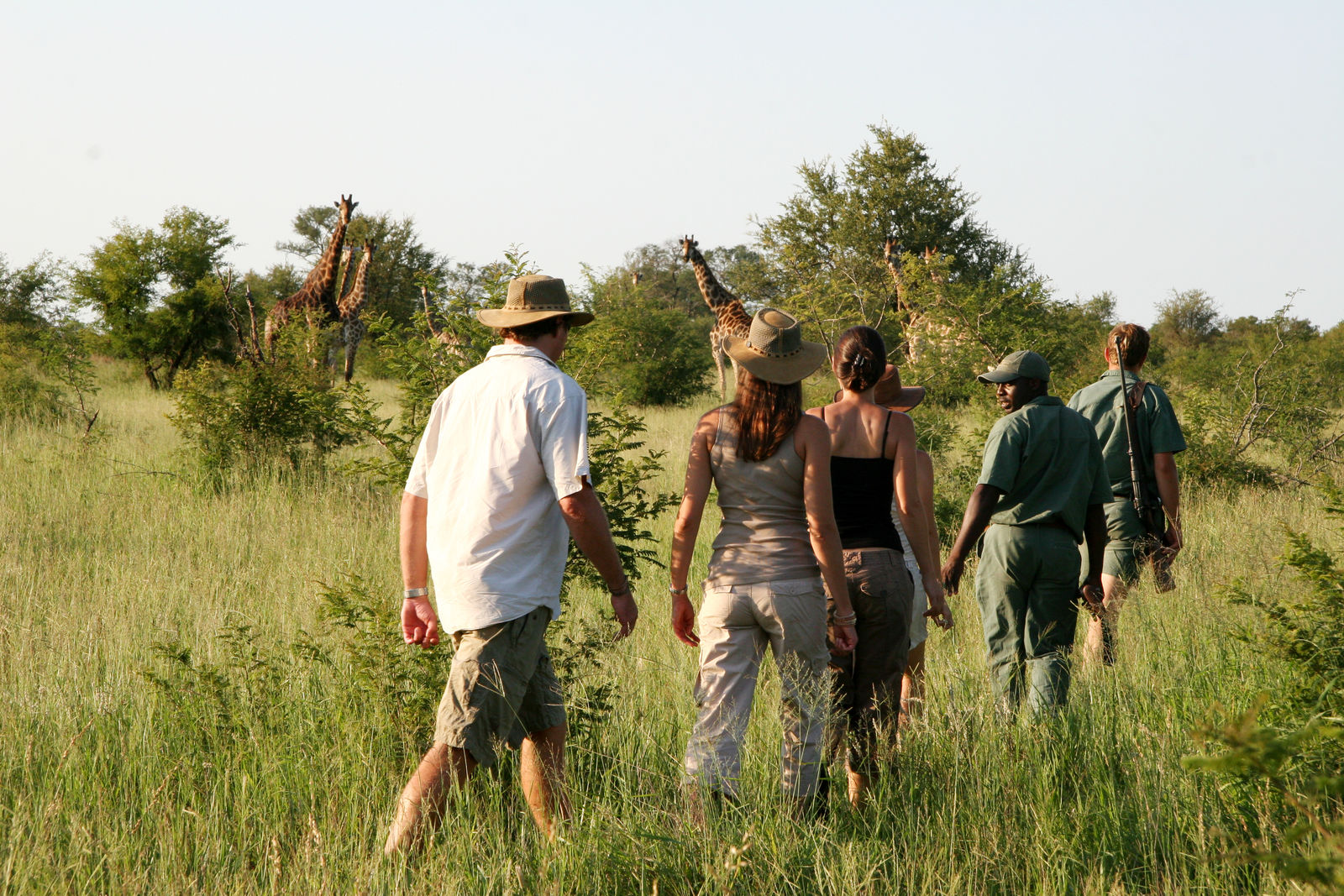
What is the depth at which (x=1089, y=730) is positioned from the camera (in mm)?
3834

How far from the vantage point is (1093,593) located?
4613 mm

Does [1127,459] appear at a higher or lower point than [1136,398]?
lower

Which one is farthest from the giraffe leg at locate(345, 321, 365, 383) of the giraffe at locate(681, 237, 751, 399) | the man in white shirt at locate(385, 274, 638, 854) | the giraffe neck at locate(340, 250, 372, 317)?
the man in white shirt at locate(385, 274, 638, 854)

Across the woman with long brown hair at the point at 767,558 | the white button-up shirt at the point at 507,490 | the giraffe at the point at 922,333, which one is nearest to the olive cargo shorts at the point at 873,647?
the woman with long brown hair at the point at 767,558

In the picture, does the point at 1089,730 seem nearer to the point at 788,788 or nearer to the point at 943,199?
the point at 788,788

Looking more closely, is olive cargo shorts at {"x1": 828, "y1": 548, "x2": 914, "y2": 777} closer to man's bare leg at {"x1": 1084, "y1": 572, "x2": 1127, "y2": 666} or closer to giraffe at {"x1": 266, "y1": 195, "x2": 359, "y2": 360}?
man's bare leg at {"x1": 1084, "y1": 572, "x2": 1127, "y2": 666}

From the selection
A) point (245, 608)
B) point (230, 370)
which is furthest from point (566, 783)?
point (230, 370)

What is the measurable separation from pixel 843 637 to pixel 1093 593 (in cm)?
172

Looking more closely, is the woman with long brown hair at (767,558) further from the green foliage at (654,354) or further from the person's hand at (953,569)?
the green foliage at (654,354)

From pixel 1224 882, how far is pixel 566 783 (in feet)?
6.26

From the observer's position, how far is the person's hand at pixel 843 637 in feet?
11.4

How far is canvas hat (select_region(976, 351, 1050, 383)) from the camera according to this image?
4.57 metres

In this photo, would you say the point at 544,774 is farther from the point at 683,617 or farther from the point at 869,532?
the point at 869,532

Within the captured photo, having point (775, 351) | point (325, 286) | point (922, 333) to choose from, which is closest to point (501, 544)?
point (775, 351)
